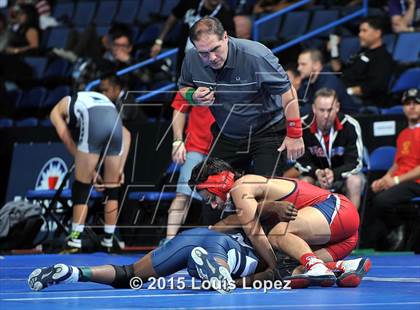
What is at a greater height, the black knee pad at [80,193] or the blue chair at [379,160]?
the blue chair at [379,160]

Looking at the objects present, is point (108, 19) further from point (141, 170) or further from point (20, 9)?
point (141, 170)

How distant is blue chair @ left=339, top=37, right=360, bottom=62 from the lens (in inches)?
482

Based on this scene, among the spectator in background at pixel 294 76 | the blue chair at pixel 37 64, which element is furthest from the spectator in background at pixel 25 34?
the spectator in background at pixel 294 76

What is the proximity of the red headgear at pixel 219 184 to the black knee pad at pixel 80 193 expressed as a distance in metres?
4.05

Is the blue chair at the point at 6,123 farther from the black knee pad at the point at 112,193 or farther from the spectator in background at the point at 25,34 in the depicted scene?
the black knee pad at the point at 112,193

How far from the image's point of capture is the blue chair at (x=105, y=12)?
16.8 metres

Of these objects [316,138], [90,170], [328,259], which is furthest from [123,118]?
[328,259]

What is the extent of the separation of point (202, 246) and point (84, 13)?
1180 cm

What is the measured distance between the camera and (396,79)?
445 inches

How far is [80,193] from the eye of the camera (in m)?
10.1

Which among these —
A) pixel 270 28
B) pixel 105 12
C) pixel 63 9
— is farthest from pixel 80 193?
pixel 63 9

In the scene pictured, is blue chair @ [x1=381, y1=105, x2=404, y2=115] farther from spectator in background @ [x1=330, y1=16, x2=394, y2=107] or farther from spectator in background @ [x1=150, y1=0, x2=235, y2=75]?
spectator in background @ [x1=150, y1=0, x2=235, y2=75]

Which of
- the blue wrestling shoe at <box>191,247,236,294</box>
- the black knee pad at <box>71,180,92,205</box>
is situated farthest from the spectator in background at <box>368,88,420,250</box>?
the blue wrestling shoe at <box>191,247,236,294</box>

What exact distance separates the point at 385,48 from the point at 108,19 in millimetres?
6615
